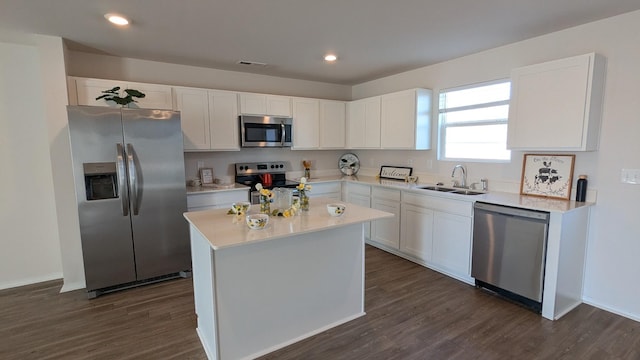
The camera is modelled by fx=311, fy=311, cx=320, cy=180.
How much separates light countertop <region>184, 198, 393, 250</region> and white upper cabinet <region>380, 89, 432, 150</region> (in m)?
1.85

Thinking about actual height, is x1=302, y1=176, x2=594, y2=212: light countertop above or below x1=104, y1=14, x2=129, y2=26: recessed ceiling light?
below

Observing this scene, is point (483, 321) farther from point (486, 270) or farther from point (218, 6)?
point (218, 6)

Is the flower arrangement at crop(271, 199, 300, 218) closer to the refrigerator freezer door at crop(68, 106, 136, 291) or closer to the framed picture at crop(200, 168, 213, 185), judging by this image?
the refrigerator freezer door at crop(68, 106, 136, 291)

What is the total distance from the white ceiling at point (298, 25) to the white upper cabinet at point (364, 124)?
97cm

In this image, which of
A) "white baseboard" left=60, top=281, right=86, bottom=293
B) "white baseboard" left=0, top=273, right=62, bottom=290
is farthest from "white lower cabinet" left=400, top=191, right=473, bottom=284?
"white baseboard" left=0, top=273, right=62, bottom=290

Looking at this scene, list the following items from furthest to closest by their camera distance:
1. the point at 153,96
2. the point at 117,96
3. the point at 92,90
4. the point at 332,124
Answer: the point at 332,124 < the point at 153,96 < the point at 92,90 < the point at 117,96

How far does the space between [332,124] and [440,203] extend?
7.41 feet

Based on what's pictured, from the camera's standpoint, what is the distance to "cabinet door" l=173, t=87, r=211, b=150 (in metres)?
3.78

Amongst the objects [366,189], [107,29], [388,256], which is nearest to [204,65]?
[107,29]

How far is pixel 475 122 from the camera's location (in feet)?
12.1

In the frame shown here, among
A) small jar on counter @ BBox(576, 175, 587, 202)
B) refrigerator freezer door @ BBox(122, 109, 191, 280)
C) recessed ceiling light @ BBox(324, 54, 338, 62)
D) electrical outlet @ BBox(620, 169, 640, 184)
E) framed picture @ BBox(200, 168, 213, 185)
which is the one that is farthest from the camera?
framed picture @ BBox(200, 168, 213, 185)

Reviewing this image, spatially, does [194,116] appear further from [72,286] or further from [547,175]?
[547,175]

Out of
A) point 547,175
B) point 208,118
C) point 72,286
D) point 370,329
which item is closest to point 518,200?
point 547,175

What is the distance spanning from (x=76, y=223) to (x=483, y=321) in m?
4.01
